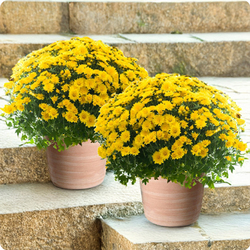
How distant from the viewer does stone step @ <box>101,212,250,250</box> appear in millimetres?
1619

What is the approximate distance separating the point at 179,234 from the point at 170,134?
422 millimetres

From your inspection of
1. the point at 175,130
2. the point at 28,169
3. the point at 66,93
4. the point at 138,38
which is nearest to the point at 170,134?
the point at 175,130

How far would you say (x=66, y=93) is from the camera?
1821mm

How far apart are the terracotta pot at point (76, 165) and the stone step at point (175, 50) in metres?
1.51

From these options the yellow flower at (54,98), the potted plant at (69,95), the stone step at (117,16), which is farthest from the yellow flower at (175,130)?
the stone step at (117,16)

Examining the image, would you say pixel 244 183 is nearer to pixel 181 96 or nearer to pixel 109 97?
pixel 181 96

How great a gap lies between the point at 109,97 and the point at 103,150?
0.34 metres

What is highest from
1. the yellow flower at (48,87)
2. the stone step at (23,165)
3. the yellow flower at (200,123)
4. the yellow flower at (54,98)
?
the yellow flower at (48,87)

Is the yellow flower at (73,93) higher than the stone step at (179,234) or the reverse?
higher

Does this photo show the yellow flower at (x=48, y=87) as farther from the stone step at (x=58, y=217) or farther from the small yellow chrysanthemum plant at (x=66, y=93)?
the stone step at (x=58, y=217)

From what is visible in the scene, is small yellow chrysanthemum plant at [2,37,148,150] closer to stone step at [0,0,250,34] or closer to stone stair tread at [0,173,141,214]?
stone stair tread at [0,173,141,214]

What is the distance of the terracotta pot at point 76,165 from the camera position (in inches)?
77.4

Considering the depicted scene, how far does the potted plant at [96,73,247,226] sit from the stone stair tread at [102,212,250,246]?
10 cm

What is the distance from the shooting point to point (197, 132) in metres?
1.56
